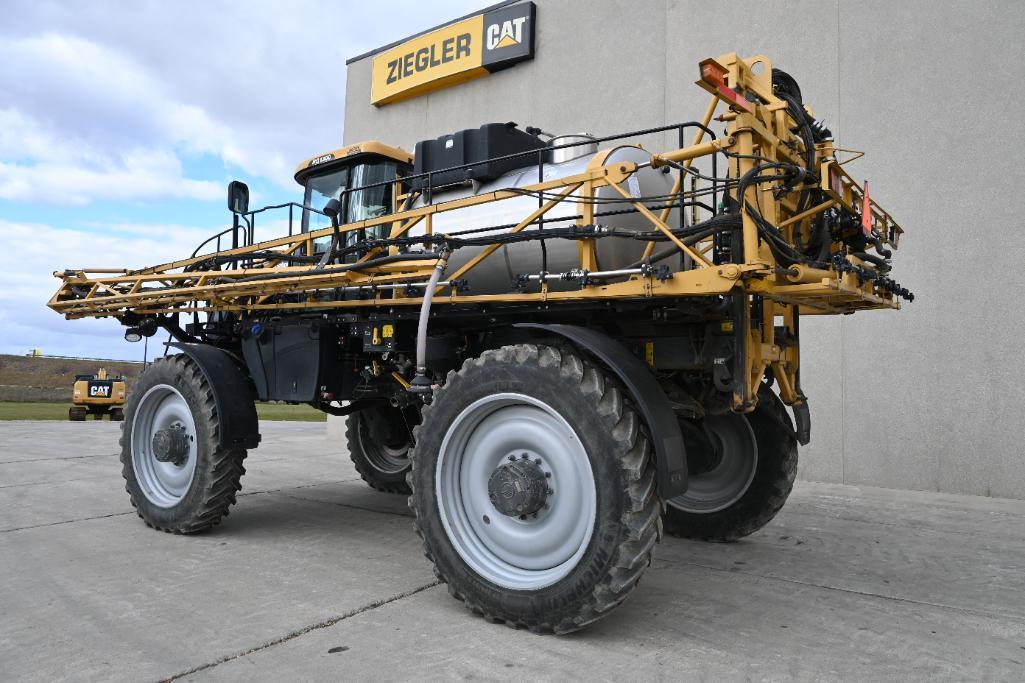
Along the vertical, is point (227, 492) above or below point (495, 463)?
below

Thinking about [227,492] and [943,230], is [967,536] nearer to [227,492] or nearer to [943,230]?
[943,230]

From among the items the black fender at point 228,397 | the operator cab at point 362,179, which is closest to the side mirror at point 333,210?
the operator cab at point 362,179

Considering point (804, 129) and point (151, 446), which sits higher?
point (804, 129)

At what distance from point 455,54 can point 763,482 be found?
966 cm

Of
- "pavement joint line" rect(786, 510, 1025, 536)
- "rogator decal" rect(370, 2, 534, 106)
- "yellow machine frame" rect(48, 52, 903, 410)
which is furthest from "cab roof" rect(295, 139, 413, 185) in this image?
"rogator decal" rect(370, 2, 534, 106)

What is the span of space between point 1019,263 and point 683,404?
216 inches

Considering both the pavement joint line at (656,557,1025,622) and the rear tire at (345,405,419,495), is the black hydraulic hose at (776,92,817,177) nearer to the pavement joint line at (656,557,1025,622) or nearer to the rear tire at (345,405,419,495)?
the pavement joint line at (656,557,1025,622)

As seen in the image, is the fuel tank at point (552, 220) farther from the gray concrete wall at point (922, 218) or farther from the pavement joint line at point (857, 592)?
the gray concrete wall at point (922, 218)

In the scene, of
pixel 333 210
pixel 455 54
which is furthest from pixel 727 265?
pixel 455 54

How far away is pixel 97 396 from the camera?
1850 cm

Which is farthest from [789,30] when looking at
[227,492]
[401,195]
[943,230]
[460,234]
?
[227,492]

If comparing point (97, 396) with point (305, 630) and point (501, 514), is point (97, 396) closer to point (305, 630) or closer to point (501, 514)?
point (305, 630)

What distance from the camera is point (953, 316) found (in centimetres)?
757

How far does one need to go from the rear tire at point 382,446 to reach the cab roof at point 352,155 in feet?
8.11
